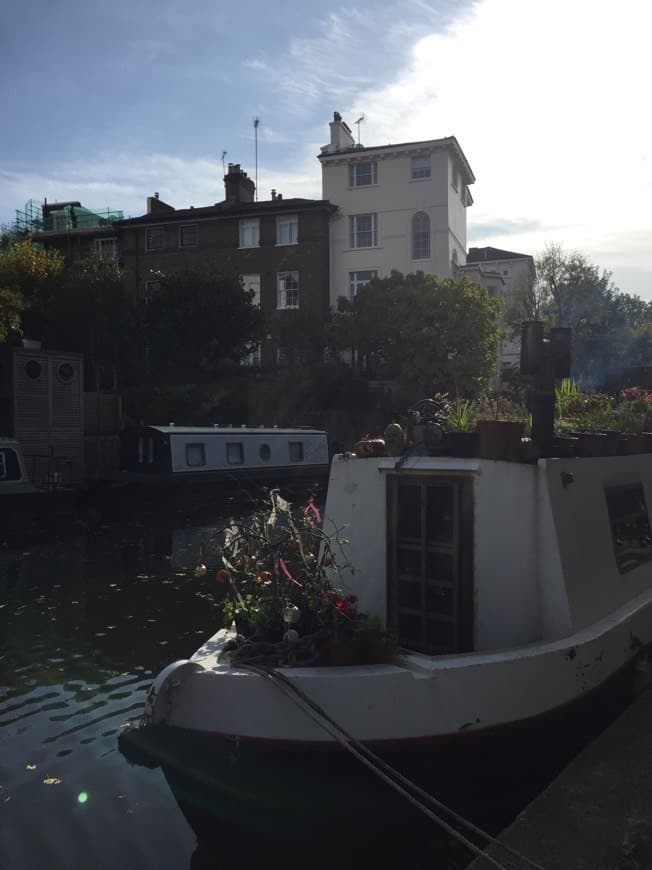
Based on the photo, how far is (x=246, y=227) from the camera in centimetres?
3731

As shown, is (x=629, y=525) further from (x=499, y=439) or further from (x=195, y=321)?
(x=195, y=321)

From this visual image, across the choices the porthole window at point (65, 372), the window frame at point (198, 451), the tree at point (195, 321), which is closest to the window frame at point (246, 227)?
the tree at point (195, 321)

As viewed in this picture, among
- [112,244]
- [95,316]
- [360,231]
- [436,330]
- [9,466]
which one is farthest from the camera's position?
[112,244]

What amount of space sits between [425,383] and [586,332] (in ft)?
45.0

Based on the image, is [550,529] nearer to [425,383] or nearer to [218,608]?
[218,608]

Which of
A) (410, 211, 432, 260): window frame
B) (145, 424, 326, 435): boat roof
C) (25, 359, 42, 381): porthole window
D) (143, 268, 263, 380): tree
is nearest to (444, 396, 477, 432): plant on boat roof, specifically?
(145, 424, 326, 435): boat roof

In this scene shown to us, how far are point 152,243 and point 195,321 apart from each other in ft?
34.4

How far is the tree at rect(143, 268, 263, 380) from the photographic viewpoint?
30.7 meters

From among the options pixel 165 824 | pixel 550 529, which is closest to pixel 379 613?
pixel 550 529

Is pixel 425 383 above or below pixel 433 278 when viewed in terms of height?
below

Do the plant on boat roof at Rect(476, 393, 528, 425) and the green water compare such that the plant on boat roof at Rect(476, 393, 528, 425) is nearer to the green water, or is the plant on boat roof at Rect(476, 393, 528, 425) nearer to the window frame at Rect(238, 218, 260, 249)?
the green water

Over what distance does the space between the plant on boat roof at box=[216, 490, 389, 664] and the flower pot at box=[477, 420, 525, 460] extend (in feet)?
4.66

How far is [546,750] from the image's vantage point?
17.8 feet

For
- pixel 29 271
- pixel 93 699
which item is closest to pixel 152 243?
pixel 29 271
